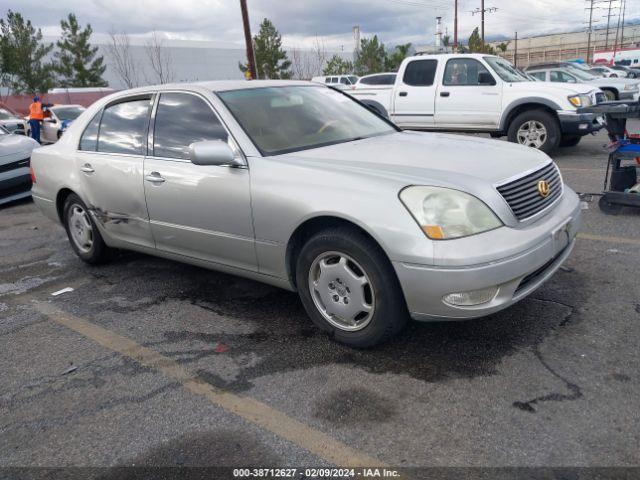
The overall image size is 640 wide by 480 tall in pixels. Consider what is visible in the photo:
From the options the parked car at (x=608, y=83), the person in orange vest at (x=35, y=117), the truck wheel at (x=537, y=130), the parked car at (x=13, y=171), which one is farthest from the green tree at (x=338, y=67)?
the parked car at (x=13, y=171)

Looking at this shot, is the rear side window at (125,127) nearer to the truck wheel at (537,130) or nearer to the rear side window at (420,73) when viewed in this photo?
the truck wheel at (537,130)

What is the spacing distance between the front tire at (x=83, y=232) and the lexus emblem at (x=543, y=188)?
370 cm

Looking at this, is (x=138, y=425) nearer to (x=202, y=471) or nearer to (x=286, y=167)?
(x=202, y=471)

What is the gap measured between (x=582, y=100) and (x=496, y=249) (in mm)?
7918

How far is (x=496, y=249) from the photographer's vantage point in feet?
9.27

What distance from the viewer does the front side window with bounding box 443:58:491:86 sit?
1019cm

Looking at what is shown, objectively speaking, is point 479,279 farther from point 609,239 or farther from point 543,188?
point 609,239

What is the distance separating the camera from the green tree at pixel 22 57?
36156mm

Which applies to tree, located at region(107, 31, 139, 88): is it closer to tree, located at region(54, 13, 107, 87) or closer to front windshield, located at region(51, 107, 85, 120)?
tree, located at region(54, 13, 107, 87)

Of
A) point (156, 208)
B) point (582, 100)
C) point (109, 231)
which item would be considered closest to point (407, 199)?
point (156, 208)

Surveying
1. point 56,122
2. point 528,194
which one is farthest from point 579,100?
point 56,122

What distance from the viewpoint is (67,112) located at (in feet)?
62.2

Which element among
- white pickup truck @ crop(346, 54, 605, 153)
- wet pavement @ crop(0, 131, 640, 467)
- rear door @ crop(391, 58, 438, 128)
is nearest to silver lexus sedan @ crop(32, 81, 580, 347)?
wet pavement @ crop(0, 131, 640, 467)

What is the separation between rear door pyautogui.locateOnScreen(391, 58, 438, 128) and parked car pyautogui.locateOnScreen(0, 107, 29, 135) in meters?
12.5
